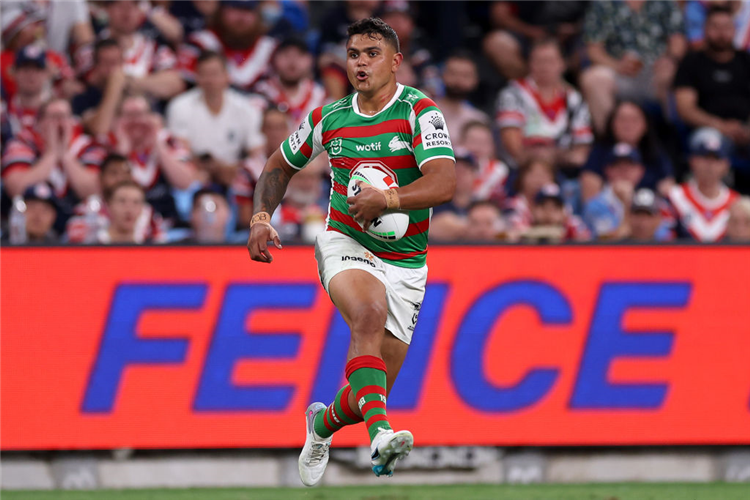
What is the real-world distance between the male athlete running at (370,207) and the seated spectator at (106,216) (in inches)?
141

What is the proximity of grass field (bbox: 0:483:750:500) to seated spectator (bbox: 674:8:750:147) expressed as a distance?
4.93m

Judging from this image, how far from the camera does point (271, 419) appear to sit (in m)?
9.34

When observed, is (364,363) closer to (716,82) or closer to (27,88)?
(27,88)

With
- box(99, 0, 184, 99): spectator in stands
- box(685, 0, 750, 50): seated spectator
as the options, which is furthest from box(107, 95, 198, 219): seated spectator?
box(685, 0, 750, 50): seated spectator

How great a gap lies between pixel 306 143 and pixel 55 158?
15.5ft

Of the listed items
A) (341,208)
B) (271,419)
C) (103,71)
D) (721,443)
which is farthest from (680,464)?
(103,71)

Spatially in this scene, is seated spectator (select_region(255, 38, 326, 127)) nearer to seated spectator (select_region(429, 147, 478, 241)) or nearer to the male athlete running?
seated spectator (select_region(429, 147, 478, 241))

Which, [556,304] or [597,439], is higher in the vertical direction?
[556,304]

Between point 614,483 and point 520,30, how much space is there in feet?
21.2

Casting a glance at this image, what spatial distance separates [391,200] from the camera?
5.67m

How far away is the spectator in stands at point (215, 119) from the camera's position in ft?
36.9

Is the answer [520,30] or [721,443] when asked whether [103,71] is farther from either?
[721,443]

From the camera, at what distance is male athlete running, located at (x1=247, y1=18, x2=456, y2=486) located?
5.86 metres

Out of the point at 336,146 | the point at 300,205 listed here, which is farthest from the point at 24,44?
the point at 336,146
